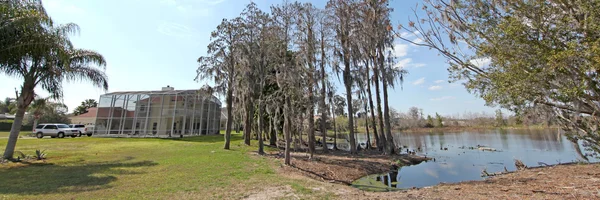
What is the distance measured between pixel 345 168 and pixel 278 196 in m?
6.51

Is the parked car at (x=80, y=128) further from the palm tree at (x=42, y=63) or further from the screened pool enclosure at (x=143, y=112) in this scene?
the palm tree at (x=42, y=63)

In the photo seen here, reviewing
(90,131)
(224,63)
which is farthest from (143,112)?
(224,63)

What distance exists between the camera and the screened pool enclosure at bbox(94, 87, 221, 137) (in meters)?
27.0

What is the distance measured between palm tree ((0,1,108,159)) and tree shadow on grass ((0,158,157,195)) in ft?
8.87

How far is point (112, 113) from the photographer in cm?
2711

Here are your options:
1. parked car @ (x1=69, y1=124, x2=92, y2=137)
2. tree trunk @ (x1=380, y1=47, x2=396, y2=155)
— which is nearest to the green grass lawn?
tree trunk @ (x1=380, y1=47, x2=396, y2=155)

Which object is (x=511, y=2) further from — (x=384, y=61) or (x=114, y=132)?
(x=114, y=132)

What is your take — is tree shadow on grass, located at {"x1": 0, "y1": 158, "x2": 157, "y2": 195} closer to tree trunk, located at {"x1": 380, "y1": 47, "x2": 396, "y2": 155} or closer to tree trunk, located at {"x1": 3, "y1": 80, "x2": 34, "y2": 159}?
tree trunk, located at {"x1": 3, "y1": 80, "x2": 34, "y2": 159}

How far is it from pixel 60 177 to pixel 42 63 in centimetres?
580

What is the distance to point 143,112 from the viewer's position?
1094 inches

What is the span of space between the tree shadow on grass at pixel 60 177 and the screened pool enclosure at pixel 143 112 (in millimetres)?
17635

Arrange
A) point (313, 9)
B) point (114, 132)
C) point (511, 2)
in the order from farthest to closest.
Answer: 1. point (114, 132)
2. point (313, 9)
3. point (511, 2)

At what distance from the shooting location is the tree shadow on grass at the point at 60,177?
19.9 feet

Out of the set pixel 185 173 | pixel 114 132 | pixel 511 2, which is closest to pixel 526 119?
pixel 511 2
